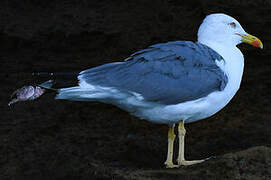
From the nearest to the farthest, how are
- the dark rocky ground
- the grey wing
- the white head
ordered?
the grey wing
the dark rocky ground
the white head

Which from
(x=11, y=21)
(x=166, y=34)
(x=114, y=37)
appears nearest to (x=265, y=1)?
(x=166, y=34)

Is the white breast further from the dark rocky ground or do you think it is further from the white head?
the dark rocky ground

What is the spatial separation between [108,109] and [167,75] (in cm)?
205

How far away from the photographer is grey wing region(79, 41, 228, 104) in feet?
12.8

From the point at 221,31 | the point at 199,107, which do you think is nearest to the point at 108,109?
the point at 221,31

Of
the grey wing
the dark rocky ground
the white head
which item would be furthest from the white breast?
the dark rocky ground

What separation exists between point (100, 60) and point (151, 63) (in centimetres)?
245

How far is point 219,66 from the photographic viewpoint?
4.09 meters

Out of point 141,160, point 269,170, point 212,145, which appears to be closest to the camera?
point 269,170

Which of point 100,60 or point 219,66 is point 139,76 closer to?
point 219,66

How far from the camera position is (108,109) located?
589 cm

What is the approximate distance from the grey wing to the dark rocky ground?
565mm

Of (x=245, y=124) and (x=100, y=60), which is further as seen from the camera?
(x=100, y=60)

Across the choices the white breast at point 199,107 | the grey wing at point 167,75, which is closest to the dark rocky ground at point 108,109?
the white breast at point 199,107
